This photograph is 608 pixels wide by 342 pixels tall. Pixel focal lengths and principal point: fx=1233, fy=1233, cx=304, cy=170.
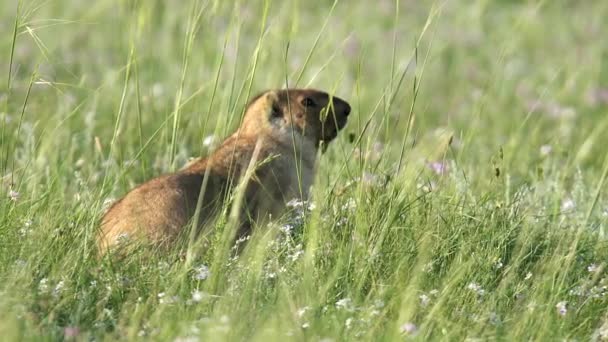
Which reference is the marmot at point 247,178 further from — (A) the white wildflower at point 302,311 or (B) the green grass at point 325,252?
(A) the white wildflower at point 302,311

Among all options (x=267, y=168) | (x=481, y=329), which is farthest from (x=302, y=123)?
(x=481, y=329)

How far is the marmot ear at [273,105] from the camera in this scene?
6227 millimetres

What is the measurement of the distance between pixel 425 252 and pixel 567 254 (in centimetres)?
68

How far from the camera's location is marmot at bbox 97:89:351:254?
5117 millimetres

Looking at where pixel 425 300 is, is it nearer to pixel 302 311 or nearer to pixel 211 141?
pixel 302 311

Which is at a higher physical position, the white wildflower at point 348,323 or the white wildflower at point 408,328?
the white wildflower at point 408,328

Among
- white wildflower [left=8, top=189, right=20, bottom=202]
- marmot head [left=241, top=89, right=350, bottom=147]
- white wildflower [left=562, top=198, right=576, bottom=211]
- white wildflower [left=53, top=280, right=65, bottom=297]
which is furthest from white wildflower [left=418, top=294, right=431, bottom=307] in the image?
marmot head [left=241, top=89, right=350, bottom=147]

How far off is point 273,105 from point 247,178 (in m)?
1.77

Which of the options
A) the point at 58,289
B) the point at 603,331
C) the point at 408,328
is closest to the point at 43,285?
the point at 58,289

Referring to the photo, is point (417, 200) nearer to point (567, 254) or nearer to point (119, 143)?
point (567, 254)

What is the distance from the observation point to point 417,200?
5023mm

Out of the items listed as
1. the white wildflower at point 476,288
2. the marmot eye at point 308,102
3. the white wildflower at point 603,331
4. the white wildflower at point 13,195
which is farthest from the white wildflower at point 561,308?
the marmot eye at point 308,102

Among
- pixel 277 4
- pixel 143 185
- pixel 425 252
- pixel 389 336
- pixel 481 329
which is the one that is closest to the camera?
pixel 389 336

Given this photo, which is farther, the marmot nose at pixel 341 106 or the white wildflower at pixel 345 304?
the marmot nose at pixel 341 106
